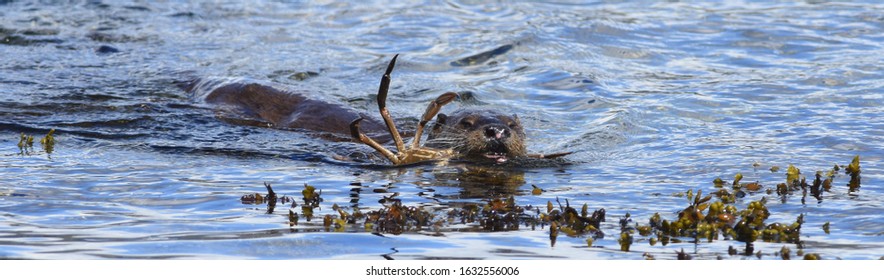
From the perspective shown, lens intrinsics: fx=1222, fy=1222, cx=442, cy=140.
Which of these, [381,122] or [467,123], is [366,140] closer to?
[467,123]

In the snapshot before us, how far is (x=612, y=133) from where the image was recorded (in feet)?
24.2

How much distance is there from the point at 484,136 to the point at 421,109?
2505 millimetres

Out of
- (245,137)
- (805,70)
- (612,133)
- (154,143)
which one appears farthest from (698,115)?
(154,143)

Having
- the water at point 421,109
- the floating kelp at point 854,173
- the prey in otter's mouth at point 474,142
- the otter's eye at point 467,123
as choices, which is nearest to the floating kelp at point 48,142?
the water at point 421,109

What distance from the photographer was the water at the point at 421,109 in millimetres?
4398

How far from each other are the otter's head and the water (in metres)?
0.15

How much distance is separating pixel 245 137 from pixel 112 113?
113 cm

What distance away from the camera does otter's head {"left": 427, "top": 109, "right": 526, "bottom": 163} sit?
19.7ft

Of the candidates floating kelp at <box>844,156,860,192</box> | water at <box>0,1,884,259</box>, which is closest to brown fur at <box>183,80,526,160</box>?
water at <box>0,1,884,259</box>

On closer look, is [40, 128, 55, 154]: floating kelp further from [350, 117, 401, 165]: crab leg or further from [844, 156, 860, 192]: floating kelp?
[844, 156, 860, 192]: floating kelp

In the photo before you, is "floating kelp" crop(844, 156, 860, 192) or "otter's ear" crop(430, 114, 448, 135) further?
"otter's ear" crop(430, 114, 448, 135)

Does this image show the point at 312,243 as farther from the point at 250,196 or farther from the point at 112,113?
the point at 112,113
